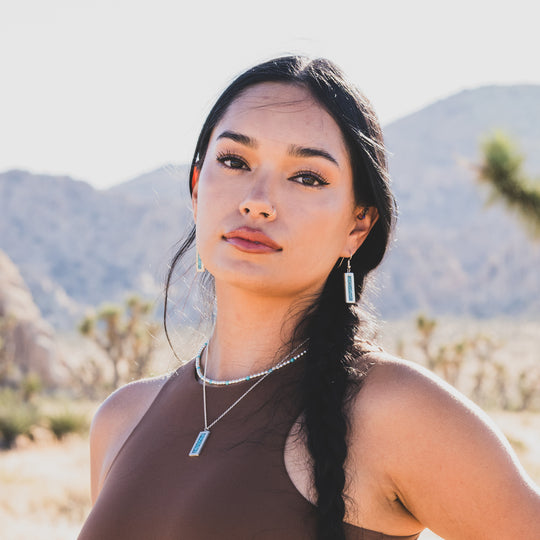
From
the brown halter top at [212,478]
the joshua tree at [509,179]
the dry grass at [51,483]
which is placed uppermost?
the brown halter top at [212,478]

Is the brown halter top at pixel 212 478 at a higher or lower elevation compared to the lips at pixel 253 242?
lower

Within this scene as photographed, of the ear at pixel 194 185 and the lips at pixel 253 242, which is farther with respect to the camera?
the ear at pixel 194 185

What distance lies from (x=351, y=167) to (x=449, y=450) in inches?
28.7

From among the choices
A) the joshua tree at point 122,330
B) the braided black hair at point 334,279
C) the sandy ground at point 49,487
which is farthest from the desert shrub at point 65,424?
the braided black hair at point 334,279

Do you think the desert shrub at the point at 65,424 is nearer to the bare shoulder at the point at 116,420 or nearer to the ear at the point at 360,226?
the bare shoulder at the point at 116,420

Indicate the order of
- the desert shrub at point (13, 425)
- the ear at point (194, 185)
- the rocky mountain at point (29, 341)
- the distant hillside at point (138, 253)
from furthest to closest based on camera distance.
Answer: the distant hillside at point (138, 253) < the rocky mountain at point (29, 341) < the desert shrub at point (13, 425) < the ear at point (194, 185)

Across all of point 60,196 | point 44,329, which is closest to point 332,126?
point 44,329

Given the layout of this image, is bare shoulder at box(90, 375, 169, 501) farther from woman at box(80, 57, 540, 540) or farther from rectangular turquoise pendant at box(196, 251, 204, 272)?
rectangular turquoise pendant at box(196, 251, 204, 272)

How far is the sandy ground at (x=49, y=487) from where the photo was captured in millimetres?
6852

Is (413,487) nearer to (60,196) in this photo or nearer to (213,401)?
(213,401)

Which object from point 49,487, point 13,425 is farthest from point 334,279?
point 13,425

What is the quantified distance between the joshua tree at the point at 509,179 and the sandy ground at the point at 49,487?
352cm

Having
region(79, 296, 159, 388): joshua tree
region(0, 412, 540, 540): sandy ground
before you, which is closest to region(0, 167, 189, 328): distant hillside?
region(79, 296, 159, 388): joshua tree

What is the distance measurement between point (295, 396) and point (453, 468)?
1.30 ft
